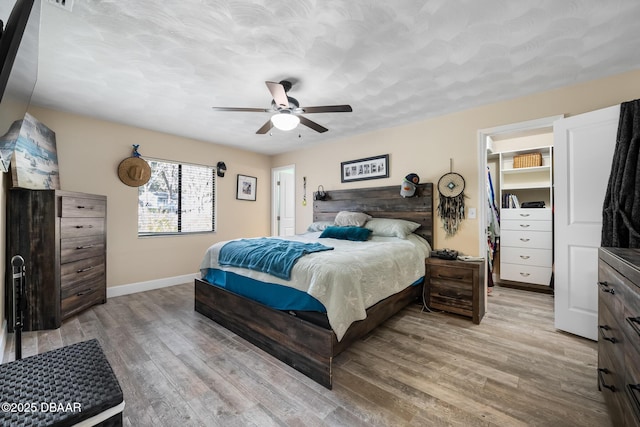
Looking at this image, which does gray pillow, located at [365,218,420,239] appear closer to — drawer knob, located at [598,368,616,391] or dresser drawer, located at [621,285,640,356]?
drawer knob, located at [598,368,616,391]

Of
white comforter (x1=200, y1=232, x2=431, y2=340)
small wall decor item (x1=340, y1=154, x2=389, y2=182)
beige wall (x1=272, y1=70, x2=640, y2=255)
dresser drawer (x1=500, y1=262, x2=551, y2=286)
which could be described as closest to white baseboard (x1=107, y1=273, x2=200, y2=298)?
white comforter (x1=200, y1=232, x2=431, y2=340)

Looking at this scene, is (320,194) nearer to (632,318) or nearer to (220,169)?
(220,169)

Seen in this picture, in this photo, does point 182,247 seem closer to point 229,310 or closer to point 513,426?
point 229,310

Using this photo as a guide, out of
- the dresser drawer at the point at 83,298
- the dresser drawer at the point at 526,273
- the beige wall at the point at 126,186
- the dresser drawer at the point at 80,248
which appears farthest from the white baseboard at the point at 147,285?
the dresser drawer at the point at 526,273

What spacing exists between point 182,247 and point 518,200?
558 cm

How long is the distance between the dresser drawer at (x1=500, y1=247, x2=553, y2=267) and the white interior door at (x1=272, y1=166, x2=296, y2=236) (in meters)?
3.85

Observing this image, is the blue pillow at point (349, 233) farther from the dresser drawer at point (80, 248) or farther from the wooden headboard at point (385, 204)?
the dresser drawer at point (80, 248)

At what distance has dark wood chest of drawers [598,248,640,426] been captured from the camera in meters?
0.98

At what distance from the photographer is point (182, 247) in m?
4.27

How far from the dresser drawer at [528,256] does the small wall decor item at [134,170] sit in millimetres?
5552

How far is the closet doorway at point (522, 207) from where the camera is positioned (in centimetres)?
371

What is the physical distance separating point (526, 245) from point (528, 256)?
0.53ft

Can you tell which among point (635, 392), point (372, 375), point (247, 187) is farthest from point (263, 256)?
point (247, 187)

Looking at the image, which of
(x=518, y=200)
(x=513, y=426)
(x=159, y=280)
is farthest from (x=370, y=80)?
(x=159, y=280)
